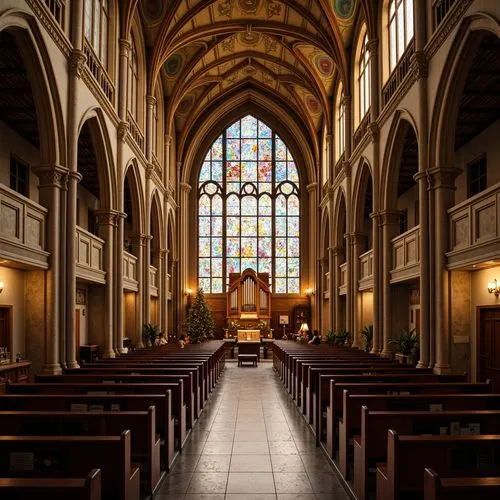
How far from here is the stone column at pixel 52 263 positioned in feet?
44.9

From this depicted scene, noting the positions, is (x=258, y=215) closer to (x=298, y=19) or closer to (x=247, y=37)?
(x=247, y=37)

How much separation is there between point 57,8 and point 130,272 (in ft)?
35.9

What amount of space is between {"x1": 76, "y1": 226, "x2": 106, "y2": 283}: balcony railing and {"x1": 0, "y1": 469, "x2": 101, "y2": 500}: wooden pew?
41.0 feet

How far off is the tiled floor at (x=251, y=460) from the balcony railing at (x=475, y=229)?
4959 mm

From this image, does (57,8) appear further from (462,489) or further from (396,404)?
(462,489)

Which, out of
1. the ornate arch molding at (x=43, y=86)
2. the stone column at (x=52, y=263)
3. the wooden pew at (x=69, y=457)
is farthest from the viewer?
the stone column at (x=52, y=263)

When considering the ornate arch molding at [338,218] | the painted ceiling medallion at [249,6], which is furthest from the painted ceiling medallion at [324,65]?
the ornate arch molding at [338,218]

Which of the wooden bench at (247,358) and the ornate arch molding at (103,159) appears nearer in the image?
the ornate arch molding at (103,159)

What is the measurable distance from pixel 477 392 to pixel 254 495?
3937mm

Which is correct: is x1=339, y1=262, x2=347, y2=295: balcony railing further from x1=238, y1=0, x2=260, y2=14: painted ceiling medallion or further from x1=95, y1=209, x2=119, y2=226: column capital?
x1=238, y1=0, x2=260, y2=14: painted ceiling medallion

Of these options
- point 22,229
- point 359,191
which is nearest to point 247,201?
point 359,191

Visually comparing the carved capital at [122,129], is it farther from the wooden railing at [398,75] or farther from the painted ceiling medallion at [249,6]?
the painted ceiling medallion at [249,6]

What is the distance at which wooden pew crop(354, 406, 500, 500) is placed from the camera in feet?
21.2

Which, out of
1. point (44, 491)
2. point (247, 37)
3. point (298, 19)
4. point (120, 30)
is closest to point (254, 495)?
point (44, 491)
